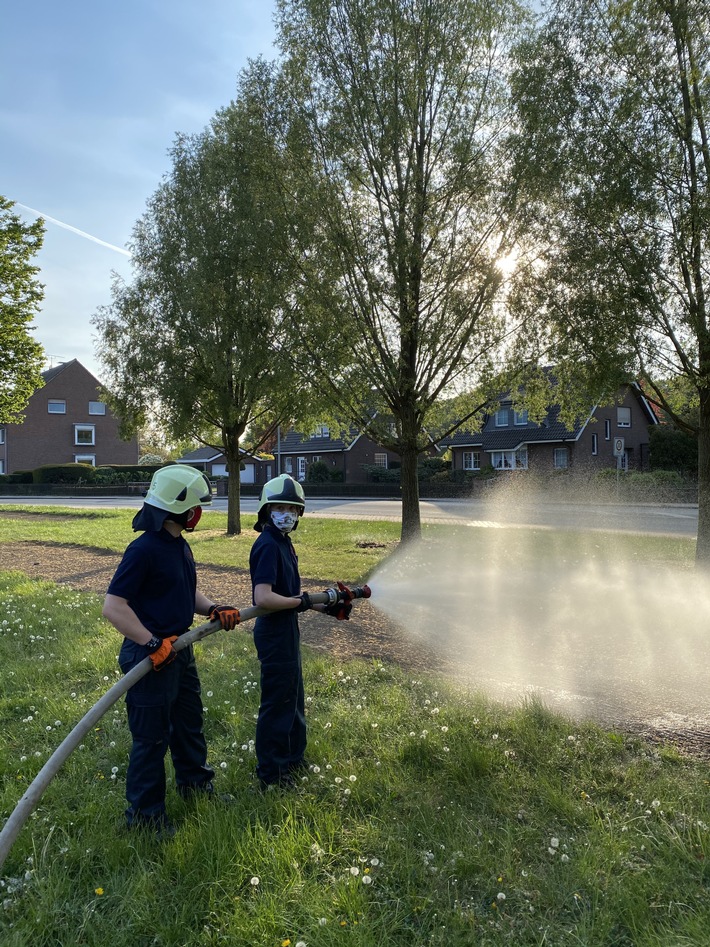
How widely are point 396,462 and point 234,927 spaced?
50515 millimetres

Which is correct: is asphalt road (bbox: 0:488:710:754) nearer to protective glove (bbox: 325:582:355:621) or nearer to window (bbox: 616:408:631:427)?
protective glove (bbox: 325:582:355:621)

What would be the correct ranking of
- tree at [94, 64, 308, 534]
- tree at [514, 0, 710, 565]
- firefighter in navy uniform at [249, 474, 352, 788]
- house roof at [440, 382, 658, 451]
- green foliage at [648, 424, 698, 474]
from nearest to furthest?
firefighter in navy uniform at [249, 474, 352, 788] < tree at [514, 0, 710, 565] < tree at [94, 64, 308, 534] < green foliage at [648, 424, 698, 474] < house roof at [440, 382, 658, 451]

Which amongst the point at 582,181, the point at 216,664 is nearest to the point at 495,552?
the point at 582,181

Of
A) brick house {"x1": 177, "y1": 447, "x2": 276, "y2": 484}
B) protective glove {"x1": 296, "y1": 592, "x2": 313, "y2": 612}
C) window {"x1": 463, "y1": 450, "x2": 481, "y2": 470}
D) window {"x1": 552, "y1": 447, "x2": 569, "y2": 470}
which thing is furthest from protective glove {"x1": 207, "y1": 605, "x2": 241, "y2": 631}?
brick house {"x1": 177, "y1": 447, "x2": 276, "y2": 484}

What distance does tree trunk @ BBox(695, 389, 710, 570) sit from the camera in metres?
11.5

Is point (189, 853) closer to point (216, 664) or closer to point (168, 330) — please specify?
point (216, 664)

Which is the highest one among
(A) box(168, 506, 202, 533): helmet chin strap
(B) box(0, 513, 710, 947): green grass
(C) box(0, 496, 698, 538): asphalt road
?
(A) box(168, 506, 202, 533): helmet chin strap

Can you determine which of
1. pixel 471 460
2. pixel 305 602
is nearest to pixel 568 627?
pixel 305 602

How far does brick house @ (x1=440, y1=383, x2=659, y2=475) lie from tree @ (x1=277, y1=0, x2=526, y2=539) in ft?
92.5

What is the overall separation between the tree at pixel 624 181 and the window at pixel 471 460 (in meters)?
34.0

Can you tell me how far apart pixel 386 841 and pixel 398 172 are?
12.1 metres

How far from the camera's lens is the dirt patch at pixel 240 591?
6.61 m

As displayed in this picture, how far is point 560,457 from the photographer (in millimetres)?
42750

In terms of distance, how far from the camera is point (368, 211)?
42.0 feet
